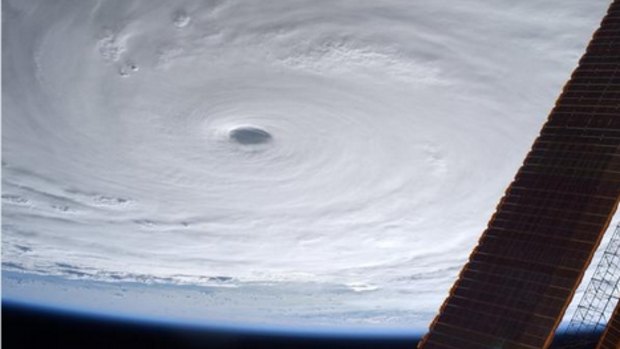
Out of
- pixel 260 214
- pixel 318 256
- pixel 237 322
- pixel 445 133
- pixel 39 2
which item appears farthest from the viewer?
pixel 237 322

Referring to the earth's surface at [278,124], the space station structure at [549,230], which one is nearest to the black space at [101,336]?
the earth's surface at [278,124]

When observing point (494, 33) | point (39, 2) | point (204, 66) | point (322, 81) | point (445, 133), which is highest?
point (494, 33)

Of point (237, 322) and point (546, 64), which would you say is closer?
point (546, 64)

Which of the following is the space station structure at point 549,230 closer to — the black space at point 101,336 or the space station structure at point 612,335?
the space station structure at point 612,335

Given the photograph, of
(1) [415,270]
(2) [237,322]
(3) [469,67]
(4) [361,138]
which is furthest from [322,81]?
(2) [237,322]

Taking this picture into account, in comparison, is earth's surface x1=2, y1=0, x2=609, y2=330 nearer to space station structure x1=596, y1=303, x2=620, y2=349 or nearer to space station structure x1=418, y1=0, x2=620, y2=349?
space station structure x1=418, y1=0, x2=620, y2=349

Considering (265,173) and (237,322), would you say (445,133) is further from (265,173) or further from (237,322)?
(237,322)

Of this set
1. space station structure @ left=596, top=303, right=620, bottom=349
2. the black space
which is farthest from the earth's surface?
the black space
